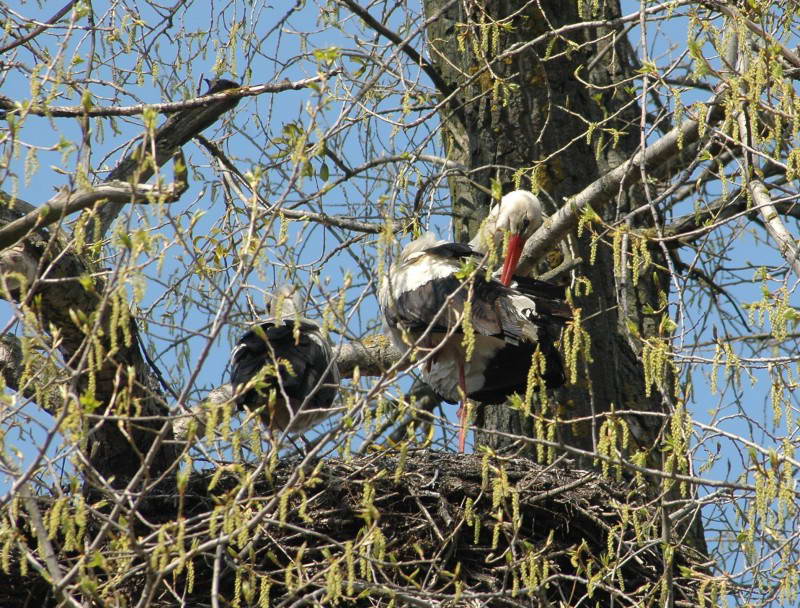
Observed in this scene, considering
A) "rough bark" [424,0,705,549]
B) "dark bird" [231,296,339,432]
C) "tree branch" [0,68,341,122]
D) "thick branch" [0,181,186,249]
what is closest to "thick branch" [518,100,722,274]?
"rough bark" [424,0,705,549]

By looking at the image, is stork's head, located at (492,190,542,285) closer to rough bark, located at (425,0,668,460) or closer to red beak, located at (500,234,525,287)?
red beak, located at (500,234,525,287)

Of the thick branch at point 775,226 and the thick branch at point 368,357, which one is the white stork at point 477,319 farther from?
the thick branch at point 775,226

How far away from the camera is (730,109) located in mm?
5004

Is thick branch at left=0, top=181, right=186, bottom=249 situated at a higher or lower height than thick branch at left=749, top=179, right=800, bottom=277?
lower

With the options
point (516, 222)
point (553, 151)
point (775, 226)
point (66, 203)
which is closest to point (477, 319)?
point (516, 222)

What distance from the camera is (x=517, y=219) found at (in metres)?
7.84

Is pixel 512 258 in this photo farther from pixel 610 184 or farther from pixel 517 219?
pixel 610 184

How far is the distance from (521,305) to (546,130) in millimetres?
1637

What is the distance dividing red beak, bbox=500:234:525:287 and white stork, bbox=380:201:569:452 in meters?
0.02

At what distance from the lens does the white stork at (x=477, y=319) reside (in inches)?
266

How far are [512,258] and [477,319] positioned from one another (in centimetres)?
123

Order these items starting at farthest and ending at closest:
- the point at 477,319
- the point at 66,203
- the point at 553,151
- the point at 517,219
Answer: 1. the point at 553,151
2. the point at 517,219
3. the point at 477,319
4. the point at 66,203

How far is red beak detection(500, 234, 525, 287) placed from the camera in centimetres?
762

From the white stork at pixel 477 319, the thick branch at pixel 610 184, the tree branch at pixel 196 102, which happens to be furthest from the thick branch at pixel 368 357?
the tree branch at pixel 196 102
